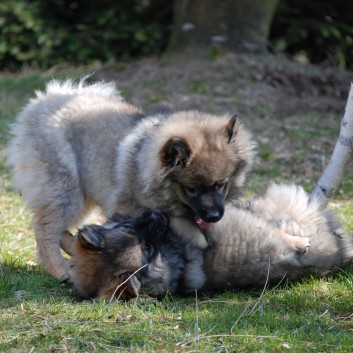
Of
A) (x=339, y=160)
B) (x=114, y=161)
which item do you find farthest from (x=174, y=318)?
(x=339, y=160)

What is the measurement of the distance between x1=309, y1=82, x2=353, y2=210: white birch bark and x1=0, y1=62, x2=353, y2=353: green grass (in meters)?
0.68

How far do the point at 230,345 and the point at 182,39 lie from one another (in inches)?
364

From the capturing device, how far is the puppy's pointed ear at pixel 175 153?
4719 millimetres

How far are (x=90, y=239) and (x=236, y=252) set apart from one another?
115cm

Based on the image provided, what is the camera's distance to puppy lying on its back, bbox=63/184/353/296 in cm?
443

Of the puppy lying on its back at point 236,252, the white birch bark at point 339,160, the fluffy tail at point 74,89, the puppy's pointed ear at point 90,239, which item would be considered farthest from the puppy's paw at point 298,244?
the fluffy tail at point 74,89

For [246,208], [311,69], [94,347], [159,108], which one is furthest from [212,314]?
[311,69]

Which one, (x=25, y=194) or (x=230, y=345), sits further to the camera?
(x=25, y=194)

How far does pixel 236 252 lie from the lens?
4805 millimetres

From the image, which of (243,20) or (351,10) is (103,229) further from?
(351,10)

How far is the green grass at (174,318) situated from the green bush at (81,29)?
801 centimetres

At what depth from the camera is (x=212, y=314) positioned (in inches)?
167

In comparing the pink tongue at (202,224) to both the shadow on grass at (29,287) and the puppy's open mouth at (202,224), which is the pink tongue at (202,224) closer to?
the puppy's open mouth at (202,224)

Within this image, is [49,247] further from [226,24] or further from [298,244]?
[226,24]
